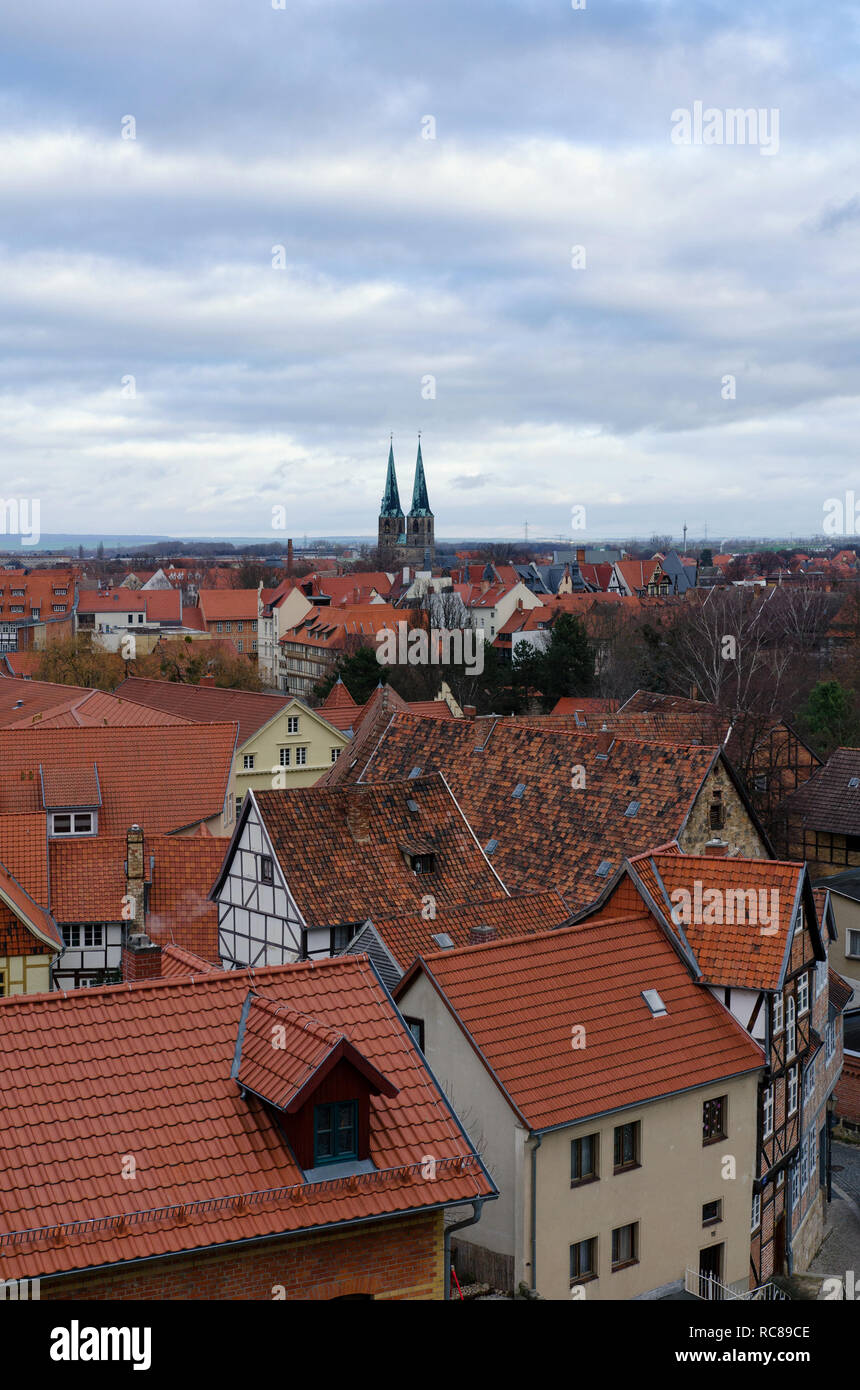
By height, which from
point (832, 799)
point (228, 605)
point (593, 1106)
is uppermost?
point (228, 605)

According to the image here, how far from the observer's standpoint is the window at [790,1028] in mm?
22812

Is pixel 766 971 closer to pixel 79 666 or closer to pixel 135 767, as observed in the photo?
pixel 135 767

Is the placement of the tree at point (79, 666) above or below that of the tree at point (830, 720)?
above

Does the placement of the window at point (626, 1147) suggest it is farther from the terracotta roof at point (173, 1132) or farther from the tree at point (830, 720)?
the tree at point (830, 720)

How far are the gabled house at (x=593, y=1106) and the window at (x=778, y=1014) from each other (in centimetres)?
77

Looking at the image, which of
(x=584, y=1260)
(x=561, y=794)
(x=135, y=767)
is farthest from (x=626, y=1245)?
(x=135, y=767)

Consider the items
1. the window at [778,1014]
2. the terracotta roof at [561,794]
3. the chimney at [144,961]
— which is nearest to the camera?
the window at [778,1014]

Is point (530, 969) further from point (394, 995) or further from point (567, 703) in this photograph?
point (567, 703)

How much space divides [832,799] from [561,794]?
64.3 ft

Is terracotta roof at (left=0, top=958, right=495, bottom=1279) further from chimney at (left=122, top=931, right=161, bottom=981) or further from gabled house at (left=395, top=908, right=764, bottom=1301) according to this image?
chimney at (left=122, top=931, right=161, bottom=981)

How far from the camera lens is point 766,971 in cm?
2189

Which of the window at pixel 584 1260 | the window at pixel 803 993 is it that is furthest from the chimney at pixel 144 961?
the window at pixel 803 993

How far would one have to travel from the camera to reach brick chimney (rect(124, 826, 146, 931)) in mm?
32375

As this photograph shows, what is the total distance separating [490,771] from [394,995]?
14800mm
